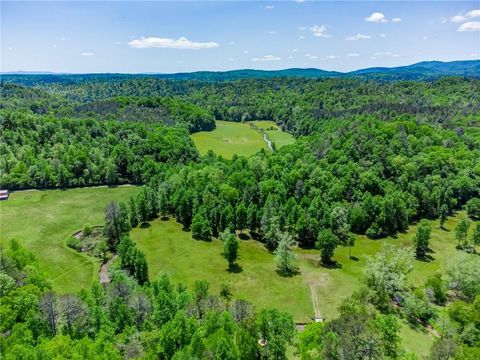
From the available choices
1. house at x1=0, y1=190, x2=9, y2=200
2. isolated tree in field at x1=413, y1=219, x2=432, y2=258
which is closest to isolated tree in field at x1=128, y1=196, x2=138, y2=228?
house at x1=0, y1=190, x2=9, y2=200

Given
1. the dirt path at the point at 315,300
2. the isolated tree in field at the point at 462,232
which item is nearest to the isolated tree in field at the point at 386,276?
the dirt path at the point at 315,300

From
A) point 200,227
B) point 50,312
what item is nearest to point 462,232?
point 200,227

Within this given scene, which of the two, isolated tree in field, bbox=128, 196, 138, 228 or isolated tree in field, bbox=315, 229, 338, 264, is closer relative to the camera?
isolated tree in field, bbox=315, 229, 338, 264

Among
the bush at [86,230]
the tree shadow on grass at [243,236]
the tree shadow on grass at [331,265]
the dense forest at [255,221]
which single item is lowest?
the tree shadow on grass at [331,265]

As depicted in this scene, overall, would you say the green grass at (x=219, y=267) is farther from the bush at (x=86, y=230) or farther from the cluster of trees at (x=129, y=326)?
the cluster of trees at (x=129, y=326)

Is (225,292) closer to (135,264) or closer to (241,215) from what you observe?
(135,264)

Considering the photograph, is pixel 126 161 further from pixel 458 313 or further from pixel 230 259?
pixel 458 313

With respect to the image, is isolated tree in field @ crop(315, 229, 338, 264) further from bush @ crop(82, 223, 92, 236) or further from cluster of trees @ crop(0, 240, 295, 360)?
bush @ crop(82, 223, 92, 236)
